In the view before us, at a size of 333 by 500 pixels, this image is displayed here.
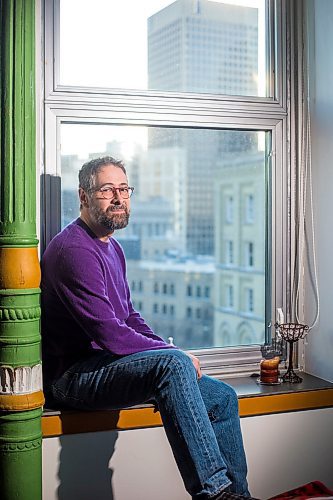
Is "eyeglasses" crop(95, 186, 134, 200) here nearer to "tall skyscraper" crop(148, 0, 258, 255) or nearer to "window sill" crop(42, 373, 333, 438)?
"tall skyscraper" crop(148, 0, 258, 255)

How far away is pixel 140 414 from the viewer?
2777mm

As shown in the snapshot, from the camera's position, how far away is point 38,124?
2.80 metres

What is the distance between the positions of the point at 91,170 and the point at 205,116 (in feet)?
2.22

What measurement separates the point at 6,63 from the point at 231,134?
1205mm

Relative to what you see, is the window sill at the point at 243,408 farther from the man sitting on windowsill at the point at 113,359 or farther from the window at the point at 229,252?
the window at the point at 229,252

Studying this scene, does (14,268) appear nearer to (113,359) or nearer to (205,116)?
(113,359)

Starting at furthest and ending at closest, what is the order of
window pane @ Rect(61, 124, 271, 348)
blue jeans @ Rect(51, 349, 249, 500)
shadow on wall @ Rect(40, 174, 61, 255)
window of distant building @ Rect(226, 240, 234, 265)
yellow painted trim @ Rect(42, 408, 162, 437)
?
window of distant building @ Rect(226, 240, 234, 265), window pane @ Rect(61, 124, 271, 348), shadow on wall @ Rect(40, 174, 61, 255), yellow painted trim @ Rect(42, 408, 162, 437), blue jeans @ Rect(51, 349, 249, 500)

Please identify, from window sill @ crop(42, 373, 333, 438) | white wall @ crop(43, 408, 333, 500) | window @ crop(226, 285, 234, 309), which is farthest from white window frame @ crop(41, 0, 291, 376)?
window @ crop(226, 285, 234, 309)

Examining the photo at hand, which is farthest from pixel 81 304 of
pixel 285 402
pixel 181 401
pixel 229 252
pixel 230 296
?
pixel 230 296

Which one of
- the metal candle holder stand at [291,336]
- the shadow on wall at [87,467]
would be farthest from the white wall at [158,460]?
the metal candle holder stand at [291,336]

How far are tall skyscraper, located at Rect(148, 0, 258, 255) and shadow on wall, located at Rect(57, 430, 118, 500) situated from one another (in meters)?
1.24

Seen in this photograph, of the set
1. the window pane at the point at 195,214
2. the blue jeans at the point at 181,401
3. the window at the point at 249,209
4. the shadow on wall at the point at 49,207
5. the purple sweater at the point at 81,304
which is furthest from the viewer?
the window at the point at 249,209

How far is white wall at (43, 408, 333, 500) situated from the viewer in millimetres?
2693

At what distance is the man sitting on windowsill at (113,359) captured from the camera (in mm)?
2344
